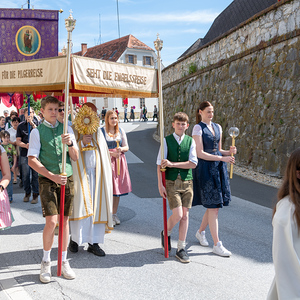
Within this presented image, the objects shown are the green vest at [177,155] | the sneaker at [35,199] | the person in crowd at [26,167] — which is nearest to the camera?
the green vest at [177,155]

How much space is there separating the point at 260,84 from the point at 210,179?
8.03m

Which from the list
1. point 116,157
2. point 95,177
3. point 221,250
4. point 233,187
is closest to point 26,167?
point 116,157

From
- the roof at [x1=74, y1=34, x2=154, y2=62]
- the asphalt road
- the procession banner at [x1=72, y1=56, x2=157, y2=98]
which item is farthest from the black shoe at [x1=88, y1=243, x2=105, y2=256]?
the roof at [x1=74, y1=34, x2=154, y2=62]

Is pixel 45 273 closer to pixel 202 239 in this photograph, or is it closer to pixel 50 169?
pixel 50 169

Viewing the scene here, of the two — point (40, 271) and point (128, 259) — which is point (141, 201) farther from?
point (40, 271)

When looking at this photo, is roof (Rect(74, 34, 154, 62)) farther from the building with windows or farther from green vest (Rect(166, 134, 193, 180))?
green vest (Rect(166, 134, 193, 180))

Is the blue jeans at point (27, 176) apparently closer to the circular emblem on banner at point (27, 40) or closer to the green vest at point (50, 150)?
the circular emblem on banner at point (27, 40)

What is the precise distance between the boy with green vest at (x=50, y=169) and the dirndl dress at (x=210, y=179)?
5.43ft

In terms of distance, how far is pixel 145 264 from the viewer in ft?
14.2

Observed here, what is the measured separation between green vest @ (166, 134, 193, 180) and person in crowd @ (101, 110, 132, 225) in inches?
63.0

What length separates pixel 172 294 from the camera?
354cm

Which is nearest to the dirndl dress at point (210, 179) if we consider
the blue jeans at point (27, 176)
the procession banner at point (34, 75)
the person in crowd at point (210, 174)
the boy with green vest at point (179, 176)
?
the person in crowd at point (210, 174)

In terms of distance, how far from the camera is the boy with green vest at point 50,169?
153 inches

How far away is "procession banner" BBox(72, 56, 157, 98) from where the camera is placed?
13.7ft
